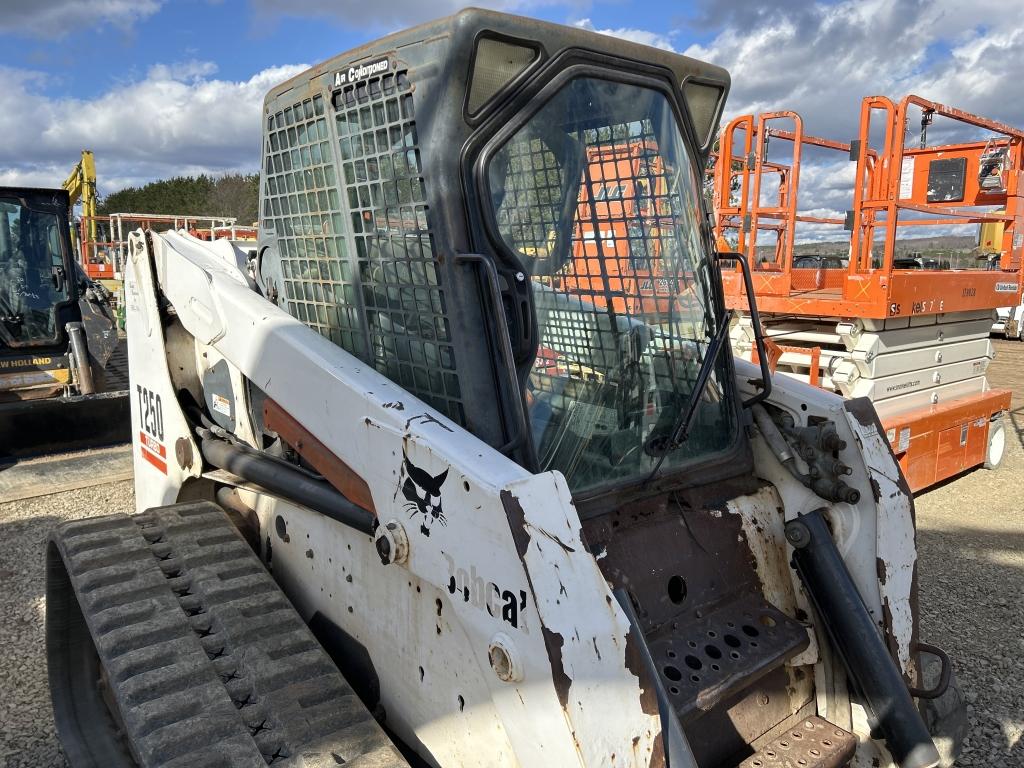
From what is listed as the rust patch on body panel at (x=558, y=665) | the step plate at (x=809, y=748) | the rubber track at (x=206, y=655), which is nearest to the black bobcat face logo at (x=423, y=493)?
the rust patch on body panel at (x=558, y=665)

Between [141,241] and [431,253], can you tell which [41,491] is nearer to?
[141,241]

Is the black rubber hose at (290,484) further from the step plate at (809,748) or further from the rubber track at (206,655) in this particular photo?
the step plate at (809,748)

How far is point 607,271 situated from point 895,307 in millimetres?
4196

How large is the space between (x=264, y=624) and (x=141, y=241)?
5.32 feet

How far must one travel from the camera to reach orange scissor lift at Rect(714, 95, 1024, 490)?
18.6ft

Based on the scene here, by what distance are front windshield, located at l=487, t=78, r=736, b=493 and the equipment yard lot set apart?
81.1 inches

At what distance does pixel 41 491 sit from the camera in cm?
594

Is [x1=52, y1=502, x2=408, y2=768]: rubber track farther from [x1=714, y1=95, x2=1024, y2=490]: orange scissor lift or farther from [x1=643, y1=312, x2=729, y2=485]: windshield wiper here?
[x1=714, y1=95, x2=1024, y2=490]: orange scissor lift

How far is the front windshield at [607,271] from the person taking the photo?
6.63 ft

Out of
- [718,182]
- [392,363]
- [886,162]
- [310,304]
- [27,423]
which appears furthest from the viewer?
[718,182]

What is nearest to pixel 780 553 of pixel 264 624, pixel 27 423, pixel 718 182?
pixel 264 624

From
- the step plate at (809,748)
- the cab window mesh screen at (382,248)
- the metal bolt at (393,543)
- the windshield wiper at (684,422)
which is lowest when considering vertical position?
the step plate at (809,748)

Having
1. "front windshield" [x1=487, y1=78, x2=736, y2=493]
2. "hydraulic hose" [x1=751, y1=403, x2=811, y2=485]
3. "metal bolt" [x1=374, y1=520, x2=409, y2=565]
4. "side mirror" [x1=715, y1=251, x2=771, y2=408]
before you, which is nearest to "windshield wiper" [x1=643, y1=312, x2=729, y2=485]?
"front windshield" [x1=487, y1=78, x2=736, y2=493]

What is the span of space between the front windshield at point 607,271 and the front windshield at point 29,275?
721 centimetres
